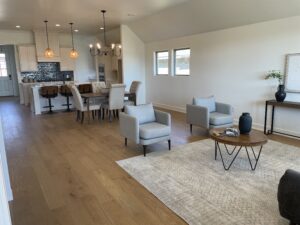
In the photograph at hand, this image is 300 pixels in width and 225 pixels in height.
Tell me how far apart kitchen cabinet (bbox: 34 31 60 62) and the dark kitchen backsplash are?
51 cm

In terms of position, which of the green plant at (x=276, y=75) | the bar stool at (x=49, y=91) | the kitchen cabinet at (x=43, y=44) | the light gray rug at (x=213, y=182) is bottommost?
the light gray rug at (x=213, y=182)

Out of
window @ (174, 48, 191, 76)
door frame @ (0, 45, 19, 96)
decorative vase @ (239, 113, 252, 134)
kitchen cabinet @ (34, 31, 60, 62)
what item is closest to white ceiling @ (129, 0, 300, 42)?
window @ (174, 48, 191, 76)

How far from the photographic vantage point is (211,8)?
17.7 feet

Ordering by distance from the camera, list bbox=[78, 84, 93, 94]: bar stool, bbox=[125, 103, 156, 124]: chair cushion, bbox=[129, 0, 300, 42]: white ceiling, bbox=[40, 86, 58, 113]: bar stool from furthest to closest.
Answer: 1. bbox=[78, 84, 93, 94]: bar stool
2. bbox=[40, 86, 58, 113]: bar stool
3. bbox=[129, 0, 300, 42]: white ceiling
4. bbox=[125, 103, 156, 124]: chair cushion

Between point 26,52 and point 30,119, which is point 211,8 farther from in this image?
point 26,52

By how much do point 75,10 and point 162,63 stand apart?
3451 mm

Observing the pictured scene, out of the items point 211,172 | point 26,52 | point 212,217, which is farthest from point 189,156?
point 26,52

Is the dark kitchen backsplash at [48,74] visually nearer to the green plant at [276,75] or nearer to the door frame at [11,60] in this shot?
the door frame at [11,60]

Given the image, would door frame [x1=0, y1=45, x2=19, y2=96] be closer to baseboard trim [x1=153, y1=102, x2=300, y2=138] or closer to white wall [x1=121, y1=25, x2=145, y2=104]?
white wall [x1=121, y1=25, x2=145, y2=104]

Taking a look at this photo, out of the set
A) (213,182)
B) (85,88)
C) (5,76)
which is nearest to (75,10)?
(85,88)

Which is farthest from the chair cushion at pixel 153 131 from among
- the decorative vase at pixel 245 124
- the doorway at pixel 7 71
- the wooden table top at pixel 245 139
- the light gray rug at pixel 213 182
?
the doorway at pixel 7 71

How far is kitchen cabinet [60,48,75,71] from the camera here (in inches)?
398

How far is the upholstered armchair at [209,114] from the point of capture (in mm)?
4770

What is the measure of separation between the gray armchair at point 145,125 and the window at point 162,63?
4078 millimetres
